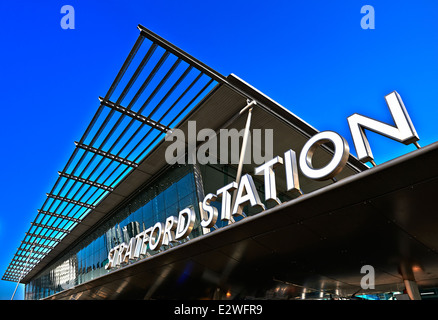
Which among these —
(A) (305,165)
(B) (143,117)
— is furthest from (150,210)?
(A) (305,165)

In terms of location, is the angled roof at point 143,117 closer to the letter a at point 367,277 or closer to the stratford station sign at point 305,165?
the stratford station sign at point 305,165

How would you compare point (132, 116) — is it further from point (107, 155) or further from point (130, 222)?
point (130, 222)

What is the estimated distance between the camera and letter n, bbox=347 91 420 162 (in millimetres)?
7723

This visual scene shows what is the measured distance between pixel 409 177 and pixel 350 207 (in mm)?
1649

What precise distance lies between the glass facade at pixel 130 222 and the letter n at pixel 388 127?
9644 mm

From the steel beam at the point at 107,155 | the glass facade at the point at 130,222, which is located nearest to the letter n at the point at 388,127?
the glass facade at the point at 130,222

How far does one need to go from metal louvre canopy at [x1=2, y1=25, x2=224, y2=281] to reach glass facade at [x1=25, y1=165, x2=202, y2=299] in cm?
207

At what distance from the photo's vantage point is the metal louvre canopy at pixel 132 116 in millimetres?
13539

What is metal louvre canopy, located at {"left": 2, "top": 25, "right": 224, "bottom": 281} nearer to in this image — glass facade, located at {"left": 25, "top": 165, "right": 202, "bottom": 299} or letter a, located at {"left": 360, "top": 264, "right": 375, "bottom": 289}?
glass facade, located at {"left": 25, "top": 165, "right": 202, "bottom": 299}
